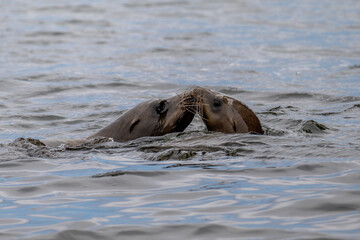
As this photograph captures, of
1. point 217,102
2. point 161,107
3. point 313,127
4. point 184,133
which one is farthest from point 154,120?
point 313,127

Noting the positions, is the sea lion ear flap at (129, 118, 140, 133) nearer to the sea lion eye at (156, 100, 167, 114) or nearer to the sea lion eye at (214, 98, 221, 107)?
the sea lion eye at (156, 100, 167, 114)

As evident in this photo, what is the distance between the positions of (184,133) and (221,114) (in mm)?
492

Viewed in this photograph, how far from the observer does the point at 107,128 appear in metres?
8.52

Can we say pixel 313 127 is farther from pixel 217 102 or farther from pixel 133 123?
pixel 133 123

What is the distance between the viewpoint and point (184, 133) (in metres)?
8.02

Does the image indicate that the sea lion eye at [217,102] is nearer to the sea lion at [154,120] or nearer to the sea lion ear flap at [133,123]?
the sea lion at [154,120]

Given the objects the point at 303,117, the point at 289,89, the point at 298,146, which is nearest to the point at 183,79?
the point at 289,89

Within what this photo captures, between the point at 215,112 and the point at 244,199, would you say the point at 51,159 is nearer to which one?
the point at 215,112

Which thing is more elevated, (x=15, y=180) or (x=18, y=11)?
(x=18, y=11)

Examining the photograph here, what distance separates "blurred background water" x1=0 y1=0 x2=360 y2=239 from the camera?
5.37 meters

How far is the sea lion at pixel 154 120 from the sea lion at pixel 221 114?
0.14m

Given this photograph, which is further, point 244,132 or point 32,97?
point 32,97

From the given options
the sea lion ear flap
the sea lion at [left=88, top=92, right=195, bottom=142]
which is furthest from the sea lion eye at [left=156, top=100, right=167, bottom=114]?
the sea lion ear flap

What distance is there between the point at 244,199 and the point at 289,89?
7322mm
